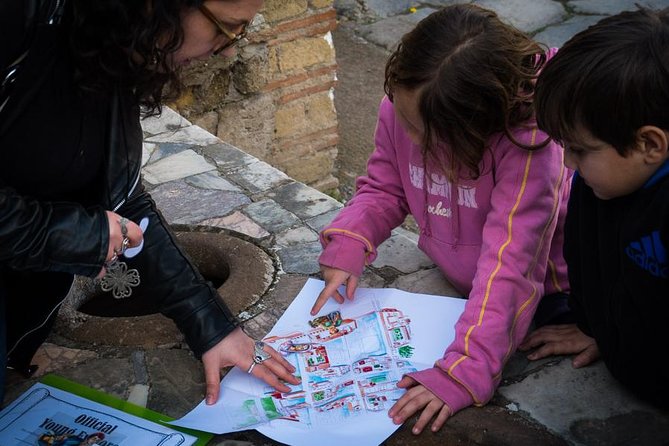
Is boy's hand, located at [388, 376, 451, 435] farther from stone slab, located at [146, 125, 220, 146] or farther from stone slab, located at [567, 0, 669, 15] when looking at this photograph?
stone slab, located at [567, 0, 669, 15]

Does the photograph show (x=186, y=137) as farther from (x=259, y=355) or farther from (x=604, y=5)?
(x=604, y=5)

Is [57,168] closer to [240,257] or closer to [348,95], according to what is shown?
[240,257]

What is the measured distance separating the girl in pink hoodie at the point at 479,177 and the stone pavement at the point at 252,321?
0.11m

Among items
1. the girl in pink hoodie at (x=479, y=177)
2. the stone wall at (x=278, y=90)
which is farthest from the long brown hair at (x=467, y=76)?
the stone wall at (x=278, y=90)

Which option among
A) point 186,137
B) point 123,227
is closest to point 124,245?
point 123,227

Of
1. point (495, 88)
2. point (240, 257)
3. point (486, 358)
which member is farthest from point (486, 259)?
point (240, 257)

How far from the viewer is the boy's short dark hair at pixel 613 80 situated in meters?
1.62

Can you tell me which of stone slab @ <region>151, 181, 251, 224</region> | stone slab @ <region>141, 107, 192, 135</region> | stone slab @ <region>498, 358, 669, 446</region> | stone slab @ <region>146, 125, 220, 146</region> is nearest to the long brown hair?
stone slab @ <region>498, 358, 669, 446</region>

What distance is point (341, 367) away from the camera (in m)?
2.05

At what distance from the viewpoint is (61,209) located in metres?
1.71

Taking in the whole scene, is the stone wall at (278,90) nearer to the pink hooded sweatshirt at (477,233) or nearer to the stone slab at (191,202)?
the stone slab at (191,202)

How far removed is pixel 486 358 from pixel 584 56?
2.22 feet

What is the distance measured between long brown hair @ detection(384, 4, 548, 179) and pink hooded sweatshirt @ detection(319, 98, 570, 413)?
0.26 ft

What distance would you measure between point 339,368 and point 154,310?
86cm
